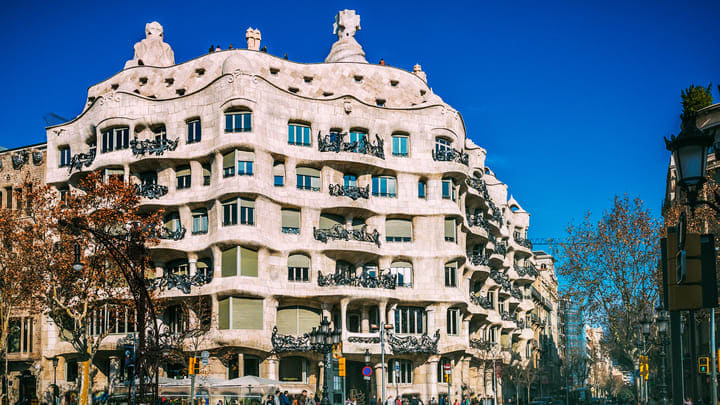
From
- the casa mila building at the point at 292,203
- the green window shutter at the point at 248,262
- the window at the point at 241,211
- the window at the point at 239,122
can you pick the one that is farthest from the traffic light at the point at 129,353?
the window at the point at 239,122

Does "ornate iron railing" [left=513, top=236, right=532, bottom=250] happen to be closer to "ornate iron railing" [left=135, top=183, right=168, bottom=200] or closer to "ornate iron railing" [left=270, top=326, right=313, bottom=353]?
"ornate iron railing" [left=270, top=326, right=313, bottom=353]

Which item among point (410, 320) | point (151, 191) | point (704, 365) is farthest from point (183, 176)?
point (704, 365)

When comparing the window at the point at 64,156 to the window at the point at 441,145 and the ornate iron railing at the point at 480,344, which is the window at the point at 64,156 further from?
the ornate iron railing at the point at 480,344

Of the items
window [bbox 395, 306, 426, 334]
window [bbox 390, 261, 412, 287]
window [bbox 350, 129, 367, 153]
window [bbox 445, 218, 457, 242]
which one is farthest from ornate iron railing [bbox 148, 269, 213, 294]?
window [bbox 445, 218, 457, 242]

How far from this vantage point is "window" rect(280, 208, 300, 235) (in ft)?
178

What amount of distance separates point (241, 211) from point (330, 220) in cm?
705

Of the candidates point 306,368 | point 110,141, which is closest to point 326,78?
point 110,141

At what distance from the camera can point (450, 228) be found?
58.6m

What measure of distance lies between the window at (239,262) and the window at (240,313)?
5.13 ft

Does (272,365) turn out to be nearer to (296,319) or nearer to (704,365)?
(296,319)

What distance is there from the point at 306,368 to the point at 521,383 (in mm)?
38763

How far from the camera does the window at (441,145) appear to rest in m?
59.1

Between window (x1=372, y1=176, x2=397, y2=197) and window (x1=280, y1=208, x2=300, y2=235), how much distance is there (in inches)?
240

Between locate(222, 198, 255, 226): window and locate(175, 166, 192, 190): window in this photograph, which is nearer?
locate(222, 198, 255, 226): window
